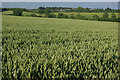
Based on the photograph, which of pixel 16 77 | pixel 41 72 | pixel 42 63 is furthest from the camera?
pixel 42 63

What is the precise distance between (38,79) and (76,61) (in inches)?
69.4

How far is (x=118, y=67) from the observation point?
560 centimetres

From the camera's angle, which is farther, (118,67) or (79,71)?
(118,67)

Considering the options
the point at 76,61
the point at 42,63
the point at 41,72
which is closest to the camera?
the point at 41,72

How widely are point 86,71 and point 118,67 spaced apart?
4.95 feet

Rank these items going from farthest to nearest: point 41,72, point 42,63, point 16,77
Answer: point 42,63 → point 41,72 → point 16,77

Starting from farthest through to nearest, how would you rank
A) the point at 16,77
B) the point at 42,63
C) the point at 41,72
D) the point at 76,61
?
the point at 76,61 < the point at 42,63 < the point at 41,72 < the point at 16,77

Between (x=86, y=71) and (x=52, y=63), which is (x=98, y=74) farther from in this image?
(x=52, y=63)

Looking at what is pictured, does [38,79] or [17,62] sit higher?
[17,62]

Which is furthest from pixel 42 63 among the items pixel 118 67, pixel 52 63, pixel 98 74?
pixel 118 67

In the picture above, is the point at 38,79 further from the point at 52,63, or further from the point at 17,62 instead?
the point at 17,62

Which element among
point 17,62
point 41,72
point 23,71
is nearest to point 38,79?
point 41,72

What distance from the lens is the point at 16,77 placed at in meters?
4.52

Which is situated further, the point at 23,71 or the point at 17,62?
the point at 17,62
